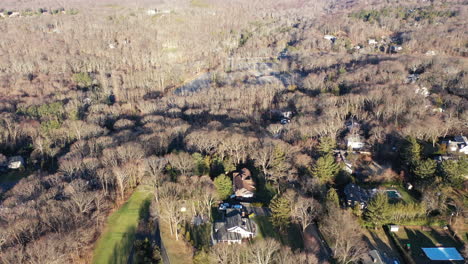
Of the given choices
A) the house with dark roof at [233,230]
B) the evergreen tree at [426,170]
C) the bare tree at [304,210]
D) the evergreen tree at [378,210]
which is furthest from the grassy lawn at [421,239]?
the house with dark roof at [233,230]

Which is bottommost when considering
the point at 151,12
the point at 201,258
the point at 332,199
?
the point at 201,258

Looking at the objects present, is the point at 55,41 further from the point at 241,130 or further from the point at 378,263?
the point at 378,263

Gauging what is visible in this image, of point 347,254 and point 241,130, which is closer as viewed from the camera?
point 347,254

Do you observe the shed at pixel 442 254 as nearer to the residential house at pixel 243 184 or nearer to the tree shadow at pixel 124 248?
the residential house at pixel 243 184

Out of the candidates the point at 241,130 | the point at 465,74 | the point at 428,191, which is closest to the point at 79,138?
the point at 241,130

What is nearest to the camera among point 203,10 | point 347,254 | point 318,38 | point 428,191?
point 347,254

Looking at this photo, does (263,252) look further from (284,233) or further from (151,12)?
(151,12)

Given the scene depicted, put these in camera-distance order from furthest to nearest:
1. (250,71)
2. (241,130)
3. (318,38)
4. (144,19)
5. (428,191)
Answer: (144,19) → (318,38) → (250,71) → (241,130) → (428,191)

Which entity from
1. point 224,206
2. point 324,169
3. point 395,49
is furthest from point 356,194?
point 395,49
